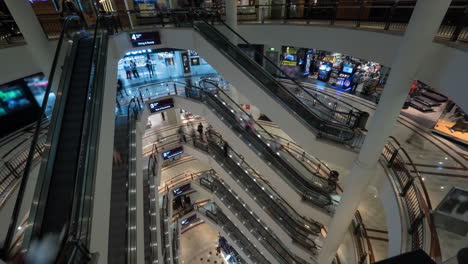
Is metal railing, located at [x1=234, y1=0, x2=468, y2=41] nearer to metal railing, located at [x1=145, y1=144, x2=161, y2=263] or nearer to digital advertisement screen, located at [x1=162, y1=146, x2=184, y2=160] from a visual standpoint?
digital advertisement screen, located at [x1=162, y1=146, x2=184, y2=160]

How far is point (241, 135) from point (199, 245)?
12252mm

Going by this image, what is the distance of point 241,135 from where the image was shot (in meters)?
8.95

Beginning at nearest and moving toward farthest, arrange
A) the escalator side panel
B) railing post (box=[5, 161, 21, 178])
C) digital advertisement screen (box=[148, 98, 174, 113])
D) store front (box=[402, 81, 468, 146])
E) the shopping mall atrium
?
the escalator side panel → the shopping mall atrium → railing post (box=[5, 161, 21, 178]) → store front (box=[402, 81, 468, 146]) → digital advertisement screen (box=[148, 98, 174, 113])

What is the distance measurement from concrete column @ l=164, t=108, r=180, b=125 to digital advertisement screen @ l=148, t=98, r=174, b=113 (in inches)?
120

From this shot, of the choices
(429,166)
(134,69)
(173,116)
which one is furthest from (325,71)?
(134,69)

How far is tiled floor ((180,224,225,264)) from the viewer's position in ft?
50.9

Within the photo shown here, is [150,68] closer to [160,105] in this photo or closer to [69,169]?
[160,105]

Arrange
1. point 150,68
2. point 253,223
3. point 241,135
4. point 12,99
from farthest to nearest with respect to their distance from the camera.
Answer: point 150,68 < point 253,223 < point 241,135 < point 12,99

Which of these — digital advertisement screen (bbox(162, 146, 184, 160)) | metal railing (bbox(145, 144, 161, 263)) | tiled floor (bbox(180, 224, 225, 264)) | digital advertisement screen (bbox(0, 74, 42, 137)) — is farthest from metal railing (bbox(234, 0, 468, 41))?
tiled floor (bbox(180, 224, 225, 264))

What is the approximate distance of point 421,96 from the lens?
1136 centimetres

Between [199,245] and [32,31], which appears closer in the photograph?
[32,31]

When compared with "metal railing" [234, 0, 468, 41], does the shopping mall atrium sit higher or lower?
lower

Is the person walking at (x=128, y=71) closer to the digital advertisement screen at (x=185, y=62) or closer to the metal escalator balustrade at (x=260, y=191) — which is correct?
the digital advertisement screen at (x=185, y=62)

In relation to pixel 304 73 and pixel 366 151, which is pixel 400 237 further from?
pixel 304 73
